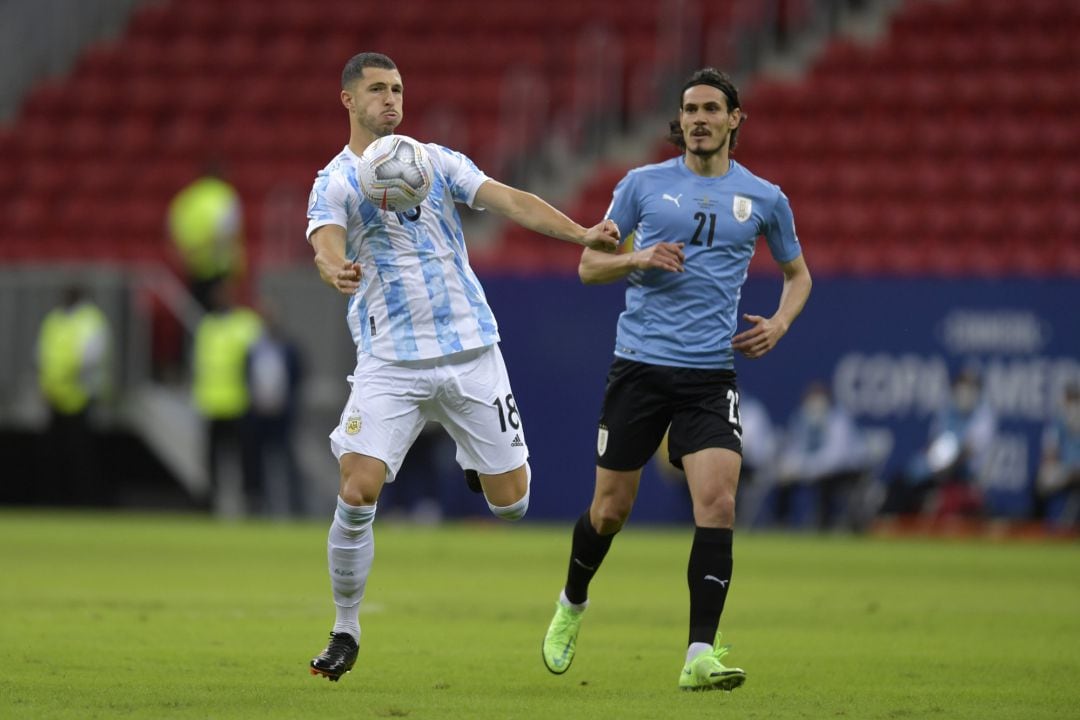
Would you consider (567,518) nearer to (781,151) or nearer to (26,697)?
(781,151)

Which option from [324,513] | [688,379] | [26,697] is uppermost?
[688,379]

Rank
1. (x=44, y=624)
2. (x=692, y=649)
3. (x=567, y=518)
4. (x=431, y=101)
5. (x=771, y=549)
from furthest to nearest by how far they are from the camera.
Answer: (x=431, y=101)
(x=567, y=518)
(x=771, y=549)
(x=44, y=624)
(x=692, y=649)

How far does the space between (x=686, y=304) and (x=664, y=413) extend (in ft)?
1.53

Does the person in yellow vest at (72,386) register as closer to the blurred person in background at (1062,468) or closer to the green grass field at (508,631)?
the green grass field at (508,631)

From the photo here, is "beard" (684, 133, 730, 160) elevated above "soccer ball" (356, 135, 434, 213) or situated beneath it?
elevated above

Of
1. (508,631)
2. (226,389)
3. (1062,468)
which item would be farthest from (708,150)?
(226,389)

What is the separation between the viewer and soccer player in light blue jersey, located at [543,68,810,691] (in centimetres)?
804

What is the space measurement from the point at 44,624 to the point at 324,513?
1219 centimetres

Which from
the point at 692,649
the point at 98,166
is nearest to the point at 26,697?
the point at 692,649

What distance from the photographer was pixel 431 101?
25.0 m

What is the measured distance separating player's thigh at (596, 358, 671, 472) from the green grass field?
93cm

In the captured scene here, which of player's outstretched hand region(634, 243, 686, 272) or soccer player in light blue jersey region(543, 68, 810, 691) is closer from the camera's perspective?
player's outstretched hand region(634, 243, 686, 272)

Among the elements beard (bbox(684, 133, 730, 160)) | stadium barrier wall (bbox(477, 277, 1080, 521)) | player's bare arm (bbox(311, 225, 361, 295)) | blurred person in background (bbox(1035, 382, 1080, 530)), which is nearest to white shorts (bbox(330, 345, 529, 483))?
player's bare arm (bbox(311, 225, 361, 295))

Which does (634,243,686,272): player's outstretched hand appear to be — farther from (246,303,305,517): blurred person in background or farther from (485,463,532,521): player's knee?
(246,303,305,517): blurred person in background
